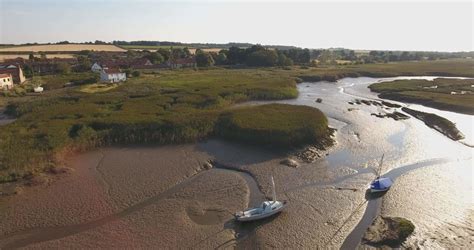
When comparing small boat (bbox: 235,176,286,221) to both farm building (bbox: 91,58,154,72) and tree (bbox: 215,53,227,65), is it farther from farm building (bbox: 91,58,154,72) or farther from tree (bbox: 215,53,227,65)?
tree (bbox: 215,53,227,65)

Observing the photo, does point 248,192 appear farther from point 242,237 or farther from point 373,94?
point 373,94

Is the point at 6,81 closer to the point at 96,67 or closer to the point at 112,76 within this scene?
the point at 112,76

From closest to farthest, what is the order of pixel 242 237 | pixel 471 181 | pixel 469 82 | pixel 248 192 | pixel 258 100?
pixel 242 237 → pixel 248 192 → pixel 471 181 → pixel 258 100 → pixel 469 82

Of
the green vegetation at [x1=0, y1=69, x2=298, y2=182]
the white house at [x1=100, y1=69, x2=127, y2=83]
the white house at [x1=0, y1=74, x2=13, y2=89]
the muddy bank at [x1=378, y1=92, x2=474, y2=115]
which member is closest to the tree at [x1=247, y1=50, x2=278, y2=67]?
the muddy bank at [x1=378, y1=92, x2=474, y2=115]

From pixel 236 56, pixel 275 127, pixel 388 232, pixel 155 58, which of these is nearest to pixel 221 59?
pixel 236 56

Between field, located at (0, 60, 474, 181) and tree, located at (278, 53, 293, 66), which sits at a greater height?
tree, located at (278, 53, 293, 66)

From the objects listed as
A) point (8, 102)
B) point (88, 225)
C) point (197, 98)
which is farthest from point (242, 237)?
point (8, 102)

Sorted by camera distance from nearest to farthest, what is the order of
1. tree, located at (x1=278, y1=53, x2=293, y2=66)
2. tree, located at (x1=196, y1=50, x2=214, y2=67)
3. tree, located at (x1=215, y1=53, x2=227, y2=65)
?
tree, located at (x1=196, y1=50, x2=214, y2=67) → tree, located at (x1=278, y1=53, x2=293, y2=66) → tree, located at (x1=215, y1=53, x2=227, y2=65)
